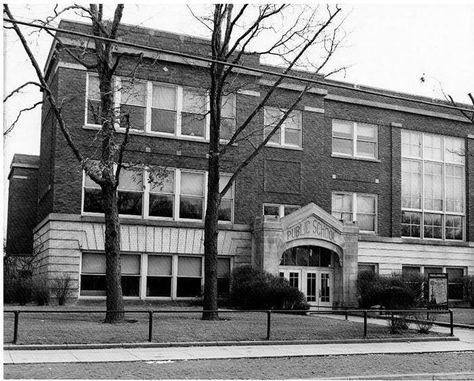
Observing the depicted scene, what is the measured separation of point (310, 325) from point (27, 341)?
32.5ft

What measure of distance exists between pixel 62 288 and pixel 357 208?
55.4 feet

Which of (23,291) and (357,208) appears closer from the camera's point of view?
(23,291)

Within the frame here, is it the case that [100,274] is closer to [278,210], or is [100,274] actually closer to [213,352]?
[278,210]

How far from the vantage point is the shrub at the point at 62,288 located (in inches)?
1109

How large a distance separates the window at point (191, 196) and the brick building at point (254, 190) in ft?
0.16

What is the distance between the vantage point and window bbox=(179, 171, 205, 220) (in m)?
31.8

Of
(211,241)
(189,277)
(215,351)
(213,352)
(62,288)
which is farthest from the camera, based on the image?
(189,277)

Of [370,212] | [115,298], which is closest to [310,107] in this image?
[370,212]

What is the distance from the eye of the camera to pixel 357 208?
37250mm

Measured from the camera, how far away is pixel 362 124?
3791 centimetres

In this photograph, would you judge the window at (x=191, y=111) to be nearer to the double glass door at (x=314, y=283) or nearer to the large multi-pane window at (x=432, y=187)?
the double glass door at (x=314, y=283)

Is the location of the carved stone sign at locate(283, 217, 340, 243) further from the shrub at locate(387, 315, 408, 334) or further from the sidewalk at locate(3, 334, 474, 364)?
the sidewalk at locate(3, 334, 474, 364)

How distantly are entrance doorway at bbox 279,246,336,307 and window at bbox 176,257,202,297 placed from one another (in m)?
4.11

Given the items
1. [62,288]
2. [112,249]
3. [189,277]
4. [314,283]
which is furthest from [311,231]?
[112,249]
